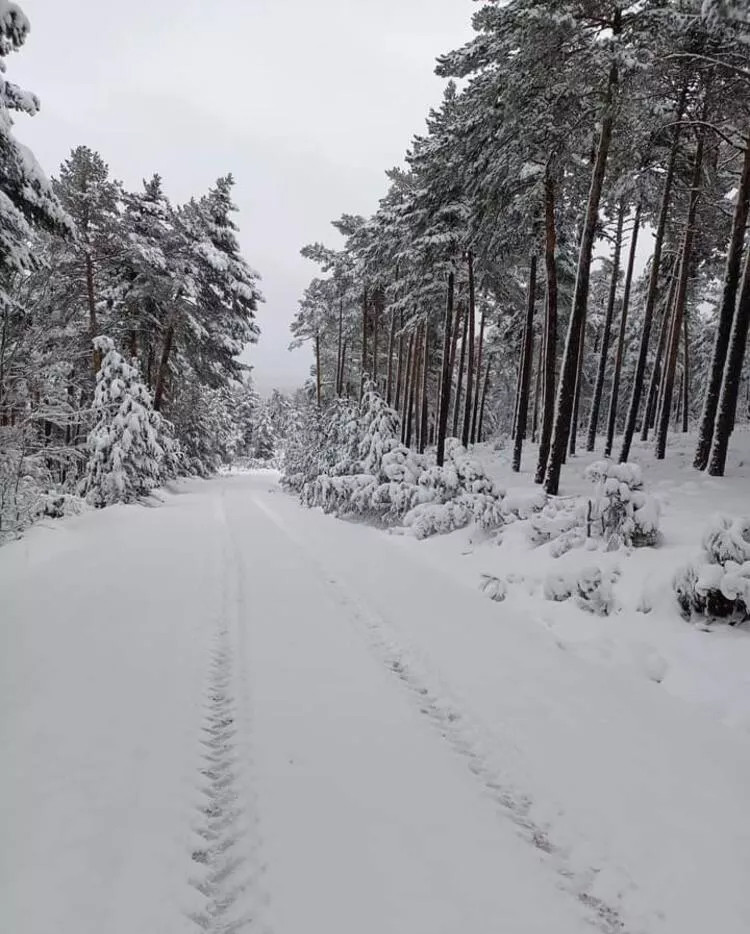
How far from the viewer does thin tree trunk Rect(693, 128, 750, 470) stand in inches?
478

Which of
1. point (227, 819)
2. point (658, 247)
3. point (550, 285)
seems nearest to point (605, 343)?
point (658, 247)

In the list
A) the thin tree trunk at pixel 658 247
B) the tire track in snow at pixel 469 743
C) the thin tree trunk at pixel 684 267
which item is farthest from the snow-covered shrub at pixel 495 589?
the thin tree trunk at pixel 684 267

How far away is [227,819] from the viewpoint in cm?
285

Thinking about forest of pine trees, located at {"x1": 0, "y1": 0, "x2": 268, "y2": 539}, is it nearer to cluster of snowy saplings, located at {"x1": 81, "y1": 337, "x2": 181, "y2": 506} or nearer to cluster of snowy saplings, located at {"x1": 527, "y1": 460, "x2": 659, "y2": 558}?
cluster of snowy saplings, located at {"x1": 81, "y1": 337, "x2": 181, "y2": 506}

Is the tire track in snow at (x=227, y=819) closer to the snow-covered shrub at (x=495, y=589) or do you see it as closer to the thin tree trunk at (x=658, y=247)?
the snow-covered shrub at (x=495, y=589)

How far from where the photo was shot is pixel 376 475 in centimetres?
1362

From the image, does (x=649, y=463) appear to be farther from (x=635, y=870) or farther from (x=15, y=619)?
(x=15, y=619)

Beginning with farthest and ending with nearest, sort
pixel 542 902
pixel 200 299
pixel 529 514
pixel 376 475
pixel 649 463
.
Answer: pixel 200 299 → pixel 649 463 → pixel 376 475 → pixel 529 514 → pixel 542 902

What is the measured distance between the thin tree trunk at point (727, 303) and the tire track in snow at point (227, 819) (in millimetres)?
13032

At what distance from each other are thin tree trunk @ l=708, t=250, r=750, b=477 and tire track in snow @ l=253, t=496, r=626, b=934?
9997mm

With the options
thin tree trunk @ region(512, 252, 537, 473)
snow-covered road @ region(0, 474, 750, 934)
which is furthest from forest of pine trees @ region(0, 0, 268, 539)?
thin tree trunk @ region(512, 252, 537, 473)

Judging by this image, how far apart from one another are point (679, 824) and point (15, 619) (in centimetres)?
632

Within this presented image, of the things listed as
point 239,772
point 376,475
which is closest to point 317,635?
point 239,772

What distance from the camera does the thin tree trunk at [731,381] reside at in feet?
38.0
